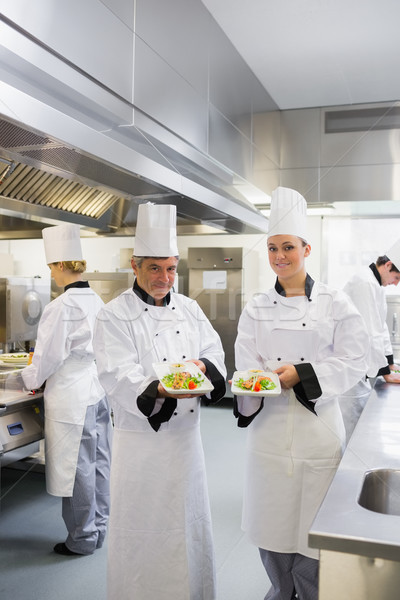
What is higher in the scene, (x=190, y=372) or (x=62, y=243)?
(x=62, y=243)

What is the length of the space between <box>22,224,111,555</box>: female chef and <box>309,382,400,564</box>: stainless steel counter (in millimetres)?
1095

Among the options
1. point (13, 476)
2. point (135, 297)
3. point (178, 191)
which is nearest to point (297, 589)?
point (135, 297)

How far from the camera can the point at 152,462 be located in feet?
5.08

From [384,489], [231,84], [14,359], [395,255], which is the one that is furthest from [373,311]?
[14,359]

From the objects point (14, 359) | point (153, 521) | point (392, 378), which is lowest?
point (153, 521)

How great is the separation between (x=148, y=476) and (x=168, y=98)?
1561 mm

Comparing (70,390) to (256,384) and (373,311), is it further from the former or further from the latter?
(373,311)

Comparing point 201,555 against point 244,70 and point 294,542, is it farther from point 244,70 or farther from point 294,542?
point 244,70

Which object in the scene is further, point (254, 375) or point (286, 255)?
point (286, 255)

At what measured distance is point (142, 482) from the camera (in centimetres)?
155

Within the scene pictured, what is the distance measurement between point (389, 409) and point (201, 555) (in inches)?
35.3

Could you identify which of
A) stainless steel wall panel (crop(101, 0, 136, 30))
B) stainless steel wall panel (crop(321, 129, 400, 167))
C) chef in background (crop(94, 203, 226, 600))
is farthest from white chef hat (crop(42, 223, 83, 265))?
stainless steel wall panel (crop(321, 129, 400, 167))

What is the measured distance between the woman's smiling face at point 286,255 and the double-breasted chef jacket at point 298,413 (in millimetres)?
69

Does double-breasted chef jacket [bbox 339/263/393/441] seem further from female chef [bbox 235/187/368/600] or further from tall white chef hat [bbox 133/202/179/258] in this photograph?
tall white chef hat [bbox 133/202/179/258]
